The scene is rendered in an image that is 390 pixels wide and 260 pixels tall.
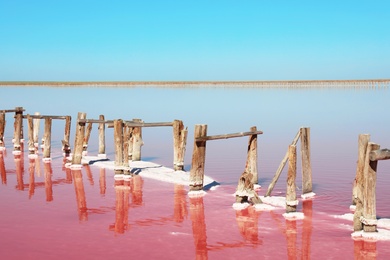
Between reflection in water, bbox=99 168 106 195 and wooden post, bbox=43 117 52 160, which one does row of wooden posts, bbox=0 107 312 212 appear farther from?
reflection in water, bbox=99 168 106 195

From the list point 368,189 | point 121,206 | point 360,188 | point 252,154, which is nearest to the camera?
point 368,189

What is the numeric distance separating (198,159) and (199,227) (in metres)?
2.74

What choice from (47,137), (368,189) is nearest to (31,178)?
(47,137)

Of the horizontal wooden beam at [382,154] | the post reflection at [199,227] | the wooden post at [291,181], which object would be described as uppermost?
the horizontal wooden beam at [382,154]

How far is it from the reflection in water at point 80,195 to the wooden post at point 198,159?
268cm

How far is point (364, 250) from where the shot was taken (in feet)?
31.1

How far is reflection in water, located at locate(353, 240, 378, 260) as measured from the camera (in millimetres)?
9201

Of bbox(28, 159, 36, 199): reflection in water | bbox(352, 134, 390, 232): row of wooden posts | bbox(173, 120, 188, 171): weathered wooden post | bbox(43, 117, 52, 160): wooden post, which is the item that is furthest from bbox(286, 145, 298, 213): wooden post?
Result: bbox(43, 117, 52, 160): wooden post

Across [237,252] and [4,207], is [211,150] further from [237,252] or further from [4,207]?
[237,252]

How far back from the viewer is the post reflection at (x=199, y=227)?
948 centimetres

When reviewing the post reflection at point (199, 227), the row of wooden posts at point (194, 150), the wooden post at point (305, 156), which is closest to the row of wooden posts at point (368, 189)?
the row of wooden posts at point (194, 150)

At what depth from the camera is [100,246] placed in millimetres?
9625

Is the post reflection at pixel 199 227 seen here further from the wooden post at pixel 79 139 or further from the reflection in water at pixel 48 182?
the wooden post at pixel 79 139

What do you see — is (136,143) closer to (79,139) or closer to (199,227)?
(79,139)
